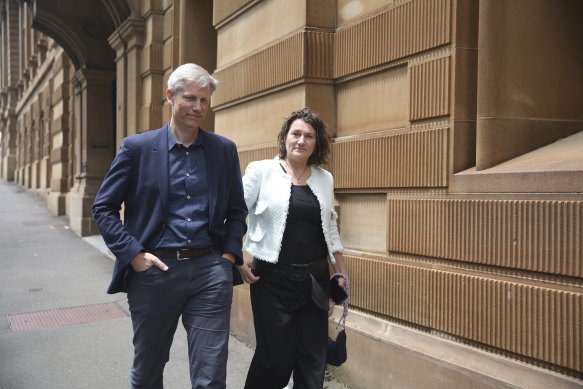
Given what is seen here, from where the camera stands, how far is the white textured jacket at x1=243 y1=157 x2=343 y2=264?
3.23 m

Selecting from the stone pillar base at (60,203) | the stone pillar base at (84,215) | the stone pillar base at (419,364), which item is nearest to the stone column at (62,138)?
the stone pillar base at (60,203)

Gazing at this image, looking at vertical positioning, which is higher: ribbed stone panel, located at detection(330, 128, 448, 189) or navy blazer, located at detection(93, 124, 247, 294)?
ribbed stone panel, located at detection(330, 128, 448, 189)

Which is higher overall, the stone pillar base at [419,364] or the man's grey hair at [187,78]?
the man's grey hair at [187,78]

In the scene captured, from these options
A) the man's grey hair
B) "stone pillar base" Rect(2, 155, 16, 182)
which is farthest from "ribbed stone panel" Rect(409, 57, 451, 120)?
"stone pillar base" Rect(2, 155, 16, 182)

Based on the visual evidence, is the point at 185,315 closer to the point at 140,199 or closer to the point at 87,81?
the point at 140,199

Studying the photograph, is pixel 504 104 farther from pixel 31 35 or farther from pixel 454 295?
pixel 31 35

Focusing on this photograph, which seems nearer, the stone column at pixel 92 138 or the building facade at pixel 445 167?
the building facade at pixel 445 167

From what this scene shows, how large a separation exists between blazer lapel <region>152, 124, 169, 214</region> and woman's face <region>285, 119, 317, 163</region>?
0.72 meters

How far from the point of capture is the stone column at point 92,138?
42.5 ft

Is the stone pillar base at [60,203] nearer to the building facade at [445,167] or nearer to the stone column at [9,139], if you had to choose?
the building facade at [445,167]

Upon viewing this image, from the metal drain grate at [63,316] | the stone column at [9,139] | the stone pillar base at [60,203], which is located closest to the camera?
the metal drain grate at [63,316]

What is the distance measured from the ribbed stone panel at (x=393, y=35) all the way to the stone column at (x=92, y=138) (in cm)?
962

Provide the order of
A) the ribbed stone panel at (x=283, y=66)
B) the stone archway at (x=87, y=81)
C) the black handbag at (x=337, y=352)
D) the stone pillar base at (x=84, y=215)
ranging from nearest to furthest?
the black handbag at (x=337, y=352)
the ribbed stone panel at (x=283, y=66)
the stone archway at (x=87, y=81)
the stone pillar base at (x=84, y=215)

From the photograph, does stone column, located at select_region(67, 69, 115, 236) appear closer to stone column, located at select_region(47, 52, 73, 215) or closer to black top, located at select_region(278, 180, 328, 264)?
stone column, located at select_region(47, 52, 73, 215)
